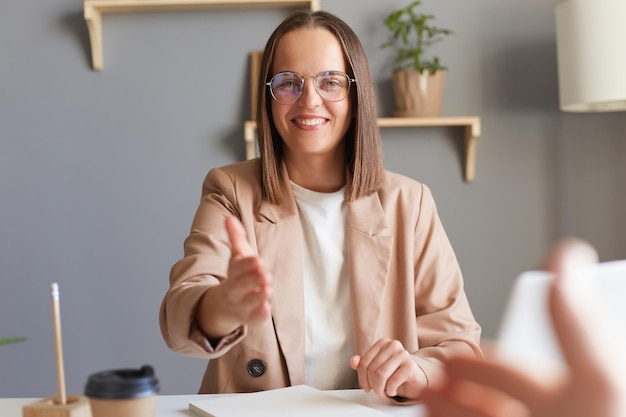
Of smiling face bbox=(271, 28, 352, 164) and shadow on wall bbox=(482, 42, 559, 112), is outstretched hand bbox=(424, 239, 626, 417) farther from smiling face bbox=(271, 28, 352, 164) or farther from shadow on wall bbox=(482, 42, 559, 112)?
shadow on wall bbox=(482, 42, 559, 112)

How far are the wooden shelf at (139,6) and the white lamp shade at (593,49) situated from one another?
2.86 feet

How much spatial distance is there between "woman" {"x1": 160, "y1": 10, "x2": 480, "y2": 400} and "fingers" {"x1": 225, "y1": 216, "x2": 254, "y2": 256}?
1.63ft

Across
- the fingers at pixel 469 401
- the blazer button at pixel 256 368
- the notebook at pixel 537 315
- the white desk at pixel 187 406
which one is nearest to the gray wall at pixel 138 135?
the blazer button at pixel 256 368

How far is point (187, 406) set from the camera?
134cm

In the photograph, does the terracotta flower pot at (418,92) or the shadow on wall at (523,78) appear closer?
the terracotta flower pot at (418,92)

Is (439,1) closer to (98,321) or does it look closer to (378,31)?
(378,31)

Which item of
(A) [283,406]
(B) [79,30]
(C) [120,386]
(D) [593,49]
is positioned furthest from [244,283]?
(B) [79,30]

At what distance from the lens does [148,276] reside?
291 cm

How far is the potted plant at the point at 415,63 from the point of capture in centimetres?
278

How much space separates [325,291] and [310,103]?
16.0 inches

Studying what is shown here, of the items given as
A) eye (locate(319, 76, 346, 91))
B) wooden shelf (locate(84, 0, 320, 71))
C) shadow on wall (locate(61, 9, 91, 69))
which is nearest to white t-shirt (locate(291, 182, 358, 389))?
eye (locate(319, 76, 346, 91))

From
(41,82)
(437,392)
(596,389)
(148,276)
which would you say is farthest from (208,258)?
(41,82)

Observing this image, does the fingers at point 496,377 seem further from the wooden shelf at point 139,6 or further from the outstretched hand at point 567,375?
the wooden shelf at point 139,6

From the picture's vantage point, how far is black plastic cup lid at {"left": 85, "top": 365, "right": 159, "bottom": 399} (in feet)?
3.19
